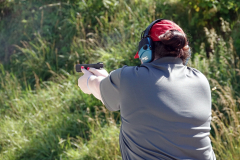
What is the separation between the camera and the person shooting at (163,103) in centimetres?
133

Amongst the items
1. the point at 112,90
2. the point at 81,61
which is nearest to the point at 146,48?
the point at 112,90

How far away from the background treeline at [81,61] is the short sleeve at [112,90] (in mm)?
1628

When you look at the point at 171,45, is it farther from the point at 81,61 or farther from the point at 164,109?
the point at 81,61

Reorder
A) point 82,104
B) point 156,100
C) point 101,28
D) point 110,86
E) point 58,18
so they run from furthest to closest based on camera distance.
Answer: point 58,18 → point 101,28 → point 82,104 → point 110,86 → point 156,100

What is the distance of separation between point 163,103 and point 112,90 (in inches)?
12.3

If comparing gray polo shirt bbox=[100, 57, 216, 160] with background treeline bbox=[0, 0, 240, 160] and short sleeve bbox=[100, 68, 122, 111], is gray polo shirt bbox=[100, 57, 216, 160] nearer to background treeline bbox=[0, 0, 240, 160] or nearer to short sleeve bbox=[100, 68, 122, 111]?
short sleeve bbox=[100, 68, 122, 111]

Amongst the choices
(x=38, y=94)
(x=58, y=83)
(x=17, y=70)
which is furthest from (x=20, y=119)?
(x=17, y=70)

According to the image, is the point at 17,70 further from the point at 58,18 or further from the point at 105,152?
the point at 105,152

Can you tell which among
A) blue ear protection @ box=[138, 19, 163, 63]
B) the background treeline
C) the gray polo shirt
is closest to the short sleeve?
the gray polo shirt

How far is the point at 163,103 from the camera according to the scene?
133 centimetres

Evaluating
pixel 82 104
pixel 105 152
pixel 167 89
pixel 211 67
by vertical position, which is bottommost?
pixel 105 152

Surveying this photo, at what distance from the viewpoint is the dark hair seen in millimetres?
1453

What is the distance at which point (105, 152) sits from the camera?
9.91 ft

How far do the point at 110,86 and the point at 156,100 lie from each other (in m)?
0.29
